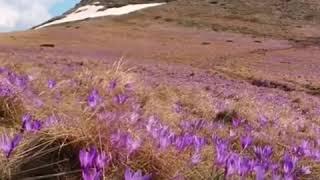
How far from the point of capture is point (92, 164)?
2787 millimetres

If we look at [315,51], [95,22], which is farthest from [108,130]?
[95,22]

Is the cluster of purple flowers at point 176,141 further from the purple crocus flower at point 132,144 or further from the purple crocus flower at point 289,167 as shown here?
the purple crocus flower at point 289,167

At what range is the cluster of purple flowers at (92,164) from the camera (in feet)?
8.85

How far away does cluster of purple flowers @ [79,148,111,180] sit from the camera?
270cm

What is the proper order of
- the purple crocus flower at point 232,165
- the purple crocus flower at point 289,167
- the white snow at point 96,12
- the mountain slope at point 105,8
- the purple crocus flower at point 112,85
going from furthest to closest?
1. the mountain slope at point 105,8
2. the white snow at point 96,12
3. the purple crocus flower at point 112,85
4. the purple crocus flower at point 289,167
5. the purple crocus flower at point 232,165

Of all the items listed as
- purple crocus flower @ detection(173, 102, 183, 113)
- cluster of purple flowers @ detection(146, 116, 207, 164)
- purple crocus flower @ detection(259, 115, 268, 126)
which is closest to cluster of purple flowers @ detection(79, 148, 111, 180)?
cluster of purple flowers @ detection(146, 116, 207, 164)

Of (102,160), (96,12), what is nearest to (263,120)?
(102,160)

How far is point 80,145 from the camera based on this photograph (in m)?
3.13

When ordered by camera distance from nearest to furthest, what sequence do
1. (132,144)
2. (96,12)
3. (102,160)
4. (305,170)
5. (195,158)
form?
(102,160) → (132,144) → (195,158) → (305,170) → (96,12)

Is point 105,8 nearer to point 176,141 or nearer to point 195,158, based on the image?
point 176,141

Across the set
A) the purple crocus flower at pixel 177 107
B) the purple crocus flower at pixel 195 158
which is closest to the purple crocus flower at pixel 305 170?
the purple crocus flower at pixel 195 158

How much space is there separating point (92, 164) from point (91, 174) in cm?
10

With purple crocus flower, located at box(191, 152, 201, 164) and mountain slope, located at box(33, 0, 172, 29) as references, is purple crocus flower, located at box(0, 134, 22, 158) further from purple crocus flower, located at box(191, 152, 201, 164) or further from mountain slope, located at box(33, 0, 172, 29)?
mountain slope, located at box(33, 0, 172, 29)

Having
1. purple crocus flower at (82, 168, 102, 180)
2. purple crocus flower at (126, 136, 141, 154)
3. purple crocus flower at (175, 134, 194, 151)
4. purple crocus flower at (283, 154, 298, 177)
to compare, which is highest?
purple crocus flower at (82, 168, 102, 180)
